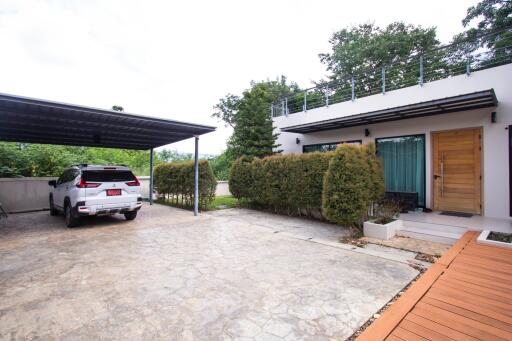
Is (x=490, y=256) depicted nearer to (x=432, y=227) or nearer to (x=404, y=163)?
(x=432, y=227)

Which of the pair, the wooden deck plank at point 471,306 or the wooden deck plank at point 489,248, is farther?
the wooden deck plank at point 489,248

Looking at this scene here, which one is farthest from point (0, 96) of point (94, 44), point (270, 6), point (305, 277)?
point (270, 6)

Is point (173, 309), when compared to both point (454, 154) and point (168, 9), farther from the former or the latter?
point (168, 9)

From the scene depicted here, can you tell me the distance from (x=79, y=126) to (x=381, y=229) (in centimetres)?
909

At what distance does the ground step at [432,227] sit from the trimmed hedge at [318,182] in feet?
3.06

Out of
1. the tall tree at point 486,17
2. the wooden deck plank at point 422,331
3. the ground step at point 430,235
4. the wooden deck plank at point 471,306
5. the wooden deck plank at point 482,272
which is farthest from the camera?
the tall tree at point 486,17

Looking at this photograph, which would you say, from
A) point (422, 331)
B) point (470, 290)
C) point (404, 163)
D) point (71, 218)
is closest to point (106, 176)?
point (71, 218)

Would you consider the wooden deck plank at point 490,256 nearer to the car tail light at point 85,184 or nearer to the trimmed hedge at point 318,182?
the trimmed hedge at point 318,182

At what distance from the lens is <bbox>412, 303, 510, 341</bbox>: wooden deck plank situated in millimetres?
2060

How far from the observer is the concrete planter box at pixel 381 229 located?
5.34m

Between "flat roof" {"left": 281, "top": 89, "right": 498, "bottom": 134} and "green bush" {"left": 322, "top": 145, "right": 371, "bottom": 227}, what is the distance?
276 cm

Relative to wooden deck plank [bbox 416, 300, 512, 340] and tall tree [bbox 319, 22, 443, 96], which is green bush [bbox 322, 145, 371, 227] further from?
tall tree [bbox 319, 22, 443, 96]

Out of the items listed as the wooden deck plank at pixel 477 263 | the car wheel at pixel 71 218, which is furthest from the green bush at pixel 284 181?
the car wheel at pixel 71 218

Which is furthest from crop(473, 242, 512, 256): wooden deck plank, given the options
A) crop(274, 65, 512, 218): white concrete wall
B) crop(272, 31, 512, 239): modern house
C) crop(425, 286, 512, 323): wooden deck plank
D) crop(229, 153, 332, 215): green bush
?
crop(229, 153, 332, 215): green bush
